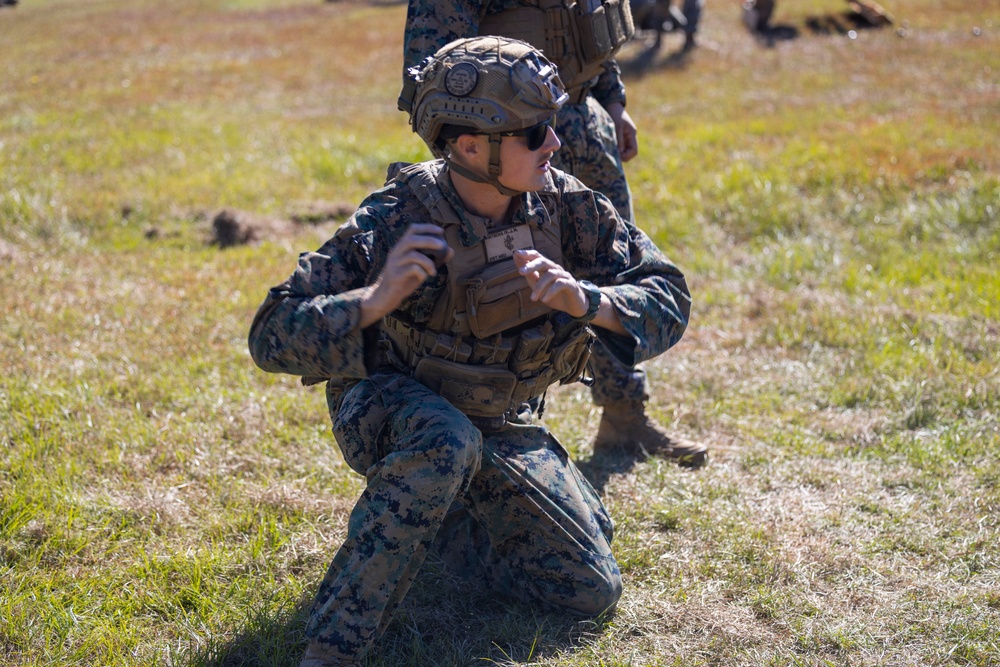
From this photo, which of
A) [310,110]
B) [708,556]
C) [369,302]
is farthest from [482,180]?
[310,110]

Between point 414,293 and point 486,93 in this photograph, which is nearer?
point 486,93

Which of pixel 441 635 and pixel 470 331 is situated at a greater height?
pixel 470 331

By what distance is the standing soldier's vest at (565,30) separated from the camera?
432cm

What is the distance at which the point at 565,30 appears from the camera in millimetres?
4348

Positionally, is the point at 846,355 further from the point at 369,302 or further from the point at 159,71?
the point at 159,71

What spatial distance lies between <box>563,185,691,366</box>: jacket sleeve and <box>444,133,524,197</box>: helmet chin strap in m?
0.34

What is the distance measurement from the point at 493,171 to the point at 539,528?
128 centimetres

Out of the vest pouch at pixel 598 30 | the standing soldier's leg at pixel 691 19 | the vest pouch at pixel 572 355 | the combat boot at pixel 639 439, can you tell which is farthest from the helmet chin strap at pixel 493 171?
the standing soldier's leg at pixel 691 19

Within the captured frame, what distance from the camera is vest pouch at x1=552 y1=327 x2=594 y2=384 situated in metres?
3.45

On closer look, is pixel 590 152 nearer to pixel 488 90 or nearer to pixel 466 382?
pixel 488 90

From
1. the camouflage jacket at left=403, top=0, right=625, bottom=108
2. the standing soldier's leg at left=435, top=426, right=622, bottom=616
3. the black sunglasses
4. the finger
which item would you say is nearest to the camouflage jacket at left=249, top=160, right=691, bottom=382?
the black sunglasses

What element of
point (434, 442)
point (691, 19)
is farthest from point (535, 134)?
point (691, 19)

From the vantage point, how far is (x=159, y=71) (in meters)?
17.2

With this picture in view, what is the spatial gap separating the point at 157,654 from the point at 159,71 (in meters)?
15.6
